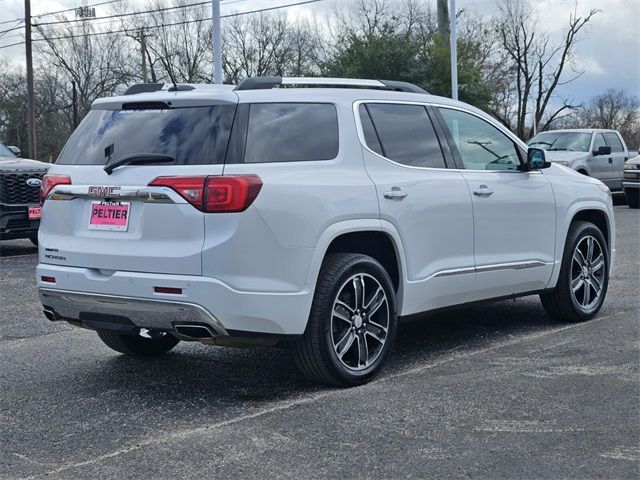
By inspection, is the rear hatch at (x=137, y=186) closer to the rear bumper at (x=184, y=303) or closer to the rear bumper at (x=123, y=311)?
the rear bumper at (x=184, y=303)

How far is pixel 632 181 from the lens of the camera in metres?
21.4

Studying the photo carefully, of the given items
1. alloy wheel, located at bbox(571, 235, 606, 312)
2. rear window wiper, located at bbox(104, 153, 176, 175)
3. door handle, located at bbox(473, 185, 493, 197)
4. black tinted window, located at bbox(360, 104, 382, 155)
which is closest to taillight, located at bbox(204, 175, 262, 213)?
rear window wiper, located at bbox(104, 153, 176, 175)

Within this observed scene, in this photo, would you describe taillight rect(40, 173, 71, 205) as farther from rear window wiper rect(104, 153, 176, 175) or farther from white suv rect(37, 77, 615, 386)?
rear window wiper rect(104, 153, 176, 175)

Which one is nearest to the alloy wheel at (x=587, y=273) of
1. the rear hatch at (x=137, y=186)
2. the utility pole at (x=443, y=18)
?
the rear hatch at (x=137, y=186)

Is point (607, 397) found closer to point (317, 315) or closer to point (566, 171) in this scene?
point (317, 315)

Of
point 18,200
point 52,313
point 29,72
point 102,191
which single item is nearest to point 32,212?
point 18,200

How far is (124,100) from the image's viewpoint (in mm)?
5480

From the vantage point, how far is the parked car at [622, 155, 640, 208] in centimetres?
2141

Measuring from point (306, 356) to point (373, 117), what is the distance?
1.64m

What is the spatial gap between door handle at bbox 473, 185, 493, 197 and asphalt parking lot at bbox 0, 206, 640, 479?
42.5 inches

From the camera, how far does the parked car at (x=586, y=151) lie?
21.0 metres

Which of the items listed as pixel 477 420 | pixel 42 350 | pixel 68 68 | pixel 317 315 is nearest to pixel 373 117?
pixel 317 315

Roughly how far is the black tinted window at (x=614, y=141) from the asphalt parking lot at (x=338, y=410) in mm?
16140

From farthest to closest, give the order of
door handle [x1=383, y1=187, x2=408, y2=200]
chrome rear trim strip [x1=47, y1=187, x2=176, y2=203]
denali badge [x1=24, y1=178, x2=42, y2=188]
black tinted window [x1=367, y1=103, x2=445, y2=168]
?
denali badge [x1=24, y1=178, x2=42, y2=188] < black tinted window [x1=367, y1=103, x2=445, y2=168] < door handle [x1=383, y1=187, x2=408, y2=200] < chrome rear trim strip [x1=47, y1=187, x2=176, y2=203]
